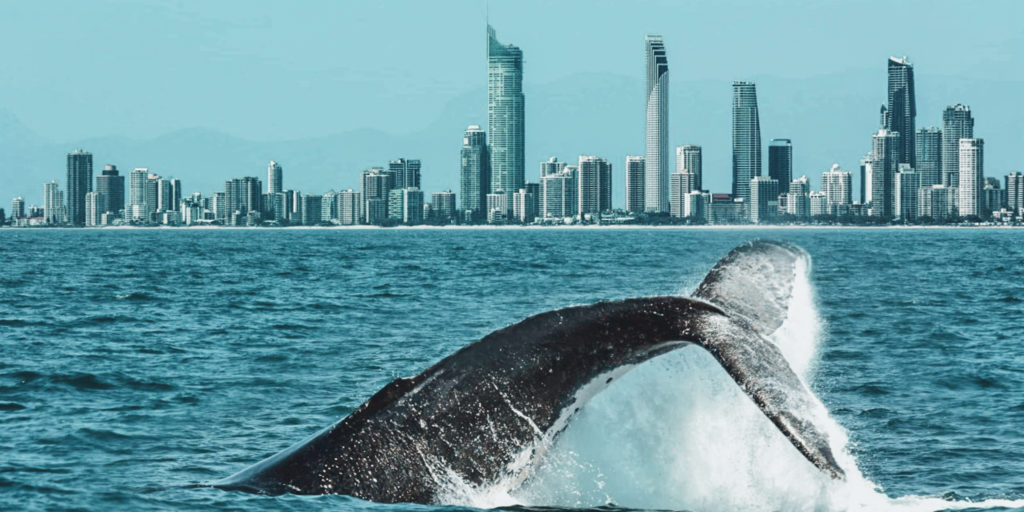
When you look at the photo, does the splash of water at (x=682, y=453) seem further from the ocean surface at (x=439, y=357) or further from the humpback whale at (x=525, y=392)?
the humpback whale at (x=525, y=392)

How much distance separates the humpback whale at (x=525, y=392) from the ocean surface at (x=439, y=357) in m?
0.22

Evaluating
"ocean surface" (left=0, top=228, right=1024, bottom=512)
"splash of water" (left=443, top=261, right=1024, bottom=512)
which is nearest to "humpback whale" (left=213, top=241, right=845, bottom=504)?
"ocean surface" (left=0, top=228, right=1024, bottom=512)

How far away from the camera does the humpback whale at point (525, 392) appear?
20.1 ft

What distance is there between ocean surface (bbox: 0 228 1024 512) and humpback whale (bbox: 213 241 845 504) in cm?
22

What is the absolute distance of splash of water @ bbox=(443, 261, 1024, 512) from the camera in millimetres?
7945

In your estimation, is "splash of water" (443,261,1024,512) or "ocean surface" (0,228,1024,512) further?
"ocean surface" (0,228,1024,512)

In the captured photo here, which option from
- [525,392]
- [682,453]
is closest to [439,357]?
[682,453]

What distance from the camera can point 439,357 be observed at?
20.5m

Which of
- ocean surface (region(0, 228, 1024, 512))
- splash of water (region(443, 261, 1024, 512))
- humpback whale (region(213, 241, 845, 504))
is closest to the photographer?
humpback whale (region(213, 241, 845, 504))

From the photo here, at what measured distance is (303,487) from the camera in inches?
274

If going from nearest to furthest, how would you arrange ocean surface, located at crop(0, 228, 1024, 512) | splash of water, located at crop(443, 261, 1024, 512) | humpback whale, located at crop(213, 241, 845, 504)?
humpback whale, located at crop(213, 241, 845, 504)
splash of water, located at crop(443, 261, 1024, 512)
ocean surface, located at crop(0, 228, 1024, 512)

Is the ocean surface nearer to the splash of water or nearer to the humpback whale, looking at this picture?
the splash of water

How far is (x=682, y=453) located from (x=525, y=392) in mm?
2358

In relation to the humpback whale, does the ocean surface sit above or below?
below
